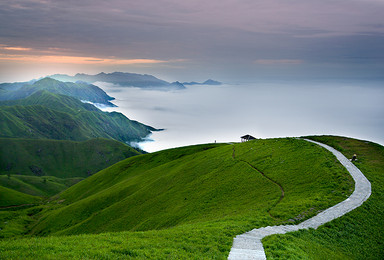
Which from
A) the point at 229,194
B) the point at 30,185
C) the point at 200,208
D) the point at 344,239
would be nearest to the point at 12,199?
the point at 30,185

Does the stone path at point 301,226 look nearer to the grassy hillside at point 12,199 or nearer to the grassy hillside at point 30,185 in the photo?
the grassy hillside at point 12,199

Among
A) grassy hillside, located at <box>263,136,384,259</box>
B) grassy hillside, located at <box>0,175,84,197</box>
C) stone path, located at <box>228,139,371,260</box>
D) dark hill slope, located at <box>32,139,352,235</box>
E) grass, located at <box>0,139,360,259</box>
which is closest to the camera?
stone path, located at <box>228,139,371,260</box>

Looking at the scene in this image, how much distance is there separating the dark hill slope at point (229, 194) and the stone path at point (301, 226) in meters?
1.17

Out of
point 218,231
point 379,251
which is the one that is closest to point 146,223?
point 218,231

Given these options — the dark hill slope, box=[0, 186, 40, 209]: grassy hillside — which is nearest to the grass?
the dark hill slope

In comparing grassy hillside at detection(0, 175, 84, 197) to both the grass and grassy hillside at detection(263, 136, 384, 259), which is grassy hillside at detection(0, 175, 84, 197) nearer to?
the grass

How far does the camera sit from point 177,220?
4262cm

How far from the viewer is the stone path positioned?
2044 centimetres

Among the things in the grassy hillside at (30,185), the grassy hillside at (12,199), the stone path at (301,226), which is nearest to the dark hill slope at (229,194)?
the stone path at (301,226)

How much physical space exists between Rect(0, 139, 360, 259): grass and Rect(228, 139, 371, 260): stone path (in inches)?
35.8

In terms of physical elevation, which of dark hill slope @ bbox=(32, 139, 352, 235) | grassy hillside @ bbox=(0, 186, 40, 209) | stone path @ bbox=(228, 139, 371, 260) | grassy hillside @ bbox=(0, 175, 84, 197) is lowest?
grassy hillside @ bbox=(0, 175, 84, 197)

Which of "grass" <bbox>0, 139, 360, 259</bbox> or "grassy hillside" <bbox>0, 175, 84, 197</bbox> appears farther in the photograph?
"grassy hillside" <bbox>0, 175, 84, 197</bbox>

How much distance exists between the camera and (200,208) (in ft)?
143

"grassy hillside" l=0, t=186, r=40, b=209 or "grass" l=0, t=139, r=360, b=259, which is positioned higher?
"grass" l=0, t=139, r=360, b=259
